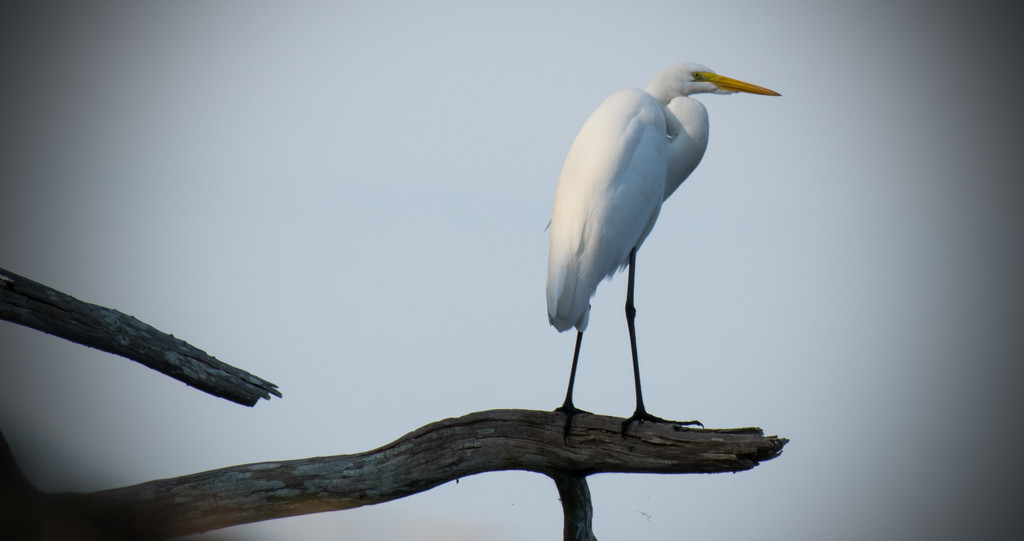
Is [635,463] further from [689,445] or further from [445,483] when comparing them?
[445,483]

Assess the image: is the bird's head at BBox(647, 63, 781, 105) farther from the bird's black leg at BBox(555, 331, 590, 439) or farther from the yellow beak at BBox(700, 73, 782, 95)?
the bird's black leg at BBox(555, 331, 590, 439)

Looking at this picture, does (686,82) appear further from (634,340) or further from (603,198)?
(634,340)

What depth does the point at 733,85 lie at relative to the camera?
5082 millimetres

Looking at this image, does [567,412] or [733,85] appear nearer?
[567,412]

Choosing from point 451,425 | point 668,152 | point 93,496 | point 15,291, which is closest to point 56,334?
point 15,291

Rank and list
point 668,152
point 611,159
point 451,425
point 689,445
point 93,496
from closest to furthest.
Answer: point 689,445 → point 93,496 → point 451,425 → point 611,159 → point 668,152

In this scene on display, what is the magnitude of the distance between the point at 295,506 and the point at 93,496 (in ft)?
2.54

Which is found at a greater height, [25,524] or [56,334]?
[56,334]

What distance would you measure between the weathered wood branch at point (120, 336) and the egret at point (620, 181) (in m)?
1.45

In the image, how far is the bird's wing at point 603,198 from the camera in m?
4.18

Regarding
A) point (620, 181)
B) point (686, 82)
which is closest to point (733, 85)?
point (686, 82)

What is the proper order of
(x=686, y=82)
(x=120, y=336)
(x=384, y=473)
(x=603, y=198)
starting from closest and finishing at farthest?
1. (x=120, y=336)
2. (x=384, y=473)
3. (x=603, y=198)
4. (x=686, y=82)

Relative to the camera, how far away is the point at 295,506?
3.59m

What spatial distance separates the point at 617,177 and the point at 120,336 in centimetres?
243
